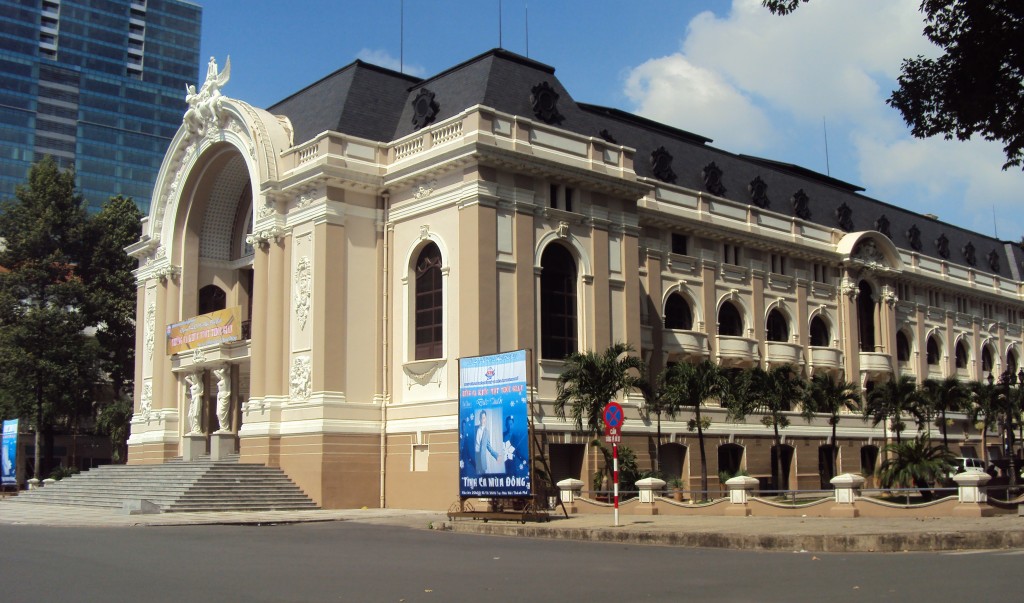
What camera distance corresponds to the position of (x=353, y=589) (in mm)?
13297

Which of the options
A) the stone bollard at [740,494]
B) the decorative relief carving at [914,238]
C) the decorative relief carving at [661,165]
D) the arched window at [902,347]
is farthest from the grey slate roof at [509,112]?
the stone bollard at [740,494]

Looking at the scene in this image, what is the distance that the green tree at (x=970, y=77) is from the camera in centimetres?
1491

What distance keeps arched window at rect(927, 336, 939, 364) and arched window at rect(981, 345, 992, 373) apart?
5.85 meters

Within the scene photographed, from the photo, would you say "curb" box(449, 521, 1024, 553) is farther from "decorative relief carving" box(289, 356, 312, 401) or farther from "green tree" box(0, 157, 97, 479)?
"green tree" box(0, 157, 97, 479)

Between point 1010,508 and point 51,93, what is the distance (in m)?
156

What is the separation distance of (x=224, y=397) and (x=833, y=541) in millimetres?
31741

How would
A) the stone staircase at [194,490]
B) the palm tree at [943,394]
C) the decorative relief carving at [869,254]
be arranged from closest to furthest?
the stone staircase at [194,490] < the palm tree at [943,394] < the decorative relief carving at [869,254]

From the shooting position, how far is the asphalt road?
494 inches

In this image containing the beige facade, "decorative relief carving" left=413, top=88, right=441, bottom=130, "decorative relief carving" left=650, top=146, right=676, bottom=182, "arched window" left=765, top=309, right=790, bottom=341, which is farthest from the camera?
"arched window" left=765, top=309, right=790, bottom=341

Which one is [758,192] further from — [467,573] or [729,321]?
[467,573]

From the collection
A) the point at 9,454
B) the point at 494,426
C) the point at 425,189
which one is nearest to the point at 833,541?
the point at 494,426

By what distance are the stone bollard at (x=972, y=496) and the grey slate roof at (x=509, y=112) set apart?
2212cm

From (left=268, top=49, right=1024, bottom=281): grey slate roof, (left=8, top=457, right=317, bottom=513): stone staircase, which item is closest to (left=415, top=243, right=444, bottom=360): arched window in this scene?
(left=268, top=49, right=1024, bottom=281): grey slate roof

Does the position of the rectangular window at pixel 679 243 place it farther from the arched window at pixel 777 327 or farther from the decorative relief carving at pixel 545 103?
the decorative relief carving at pixel 545 103
